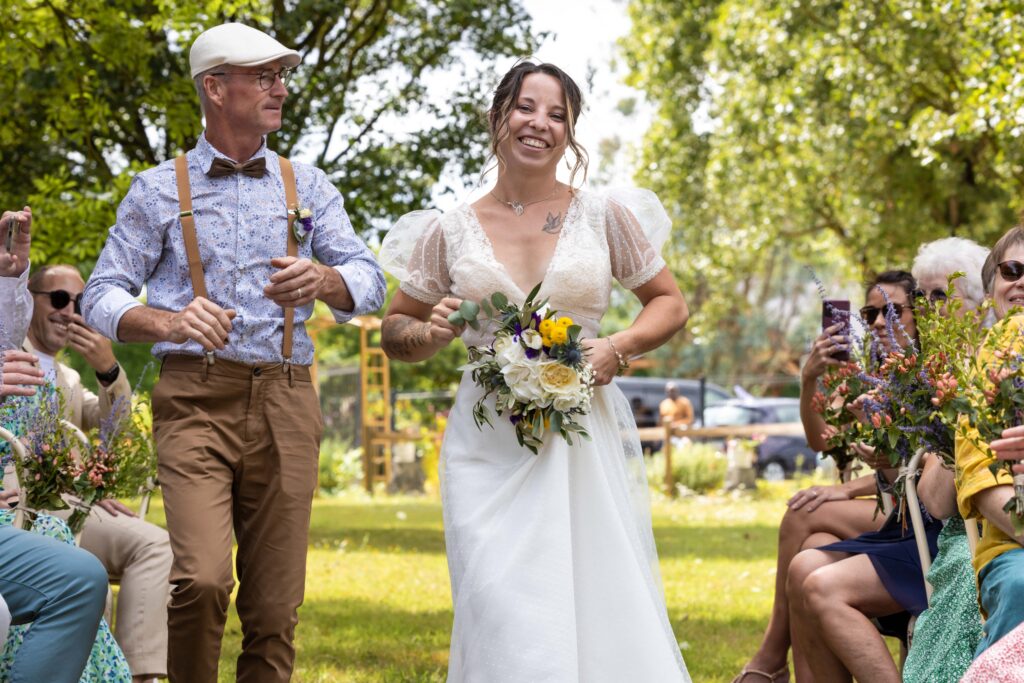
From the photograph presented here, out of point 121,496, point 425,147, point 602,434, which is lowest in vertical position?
point 121,496

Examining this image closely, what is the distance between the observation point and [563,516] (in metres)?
3.96

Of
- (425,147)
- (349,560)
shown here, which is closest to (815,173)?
(425,147)

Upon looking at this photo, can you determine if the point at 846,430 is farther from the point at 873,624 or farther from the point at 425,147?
the point at 425,147

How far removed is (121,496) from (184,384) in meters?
0.97

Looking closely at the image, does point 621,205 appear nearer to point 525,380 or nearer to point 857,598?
point 525,380

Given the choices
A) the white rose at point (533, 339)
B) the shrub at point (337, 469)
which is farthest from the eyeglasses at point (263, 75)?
the shrub at point (337, 469)

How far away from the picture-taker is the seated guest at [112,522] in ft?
17.7

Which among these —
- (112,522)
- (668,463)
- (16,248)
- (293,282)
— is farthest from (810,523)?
(668,463)

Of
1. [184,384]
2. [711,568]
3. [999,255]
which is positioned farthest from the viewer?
[711,568]

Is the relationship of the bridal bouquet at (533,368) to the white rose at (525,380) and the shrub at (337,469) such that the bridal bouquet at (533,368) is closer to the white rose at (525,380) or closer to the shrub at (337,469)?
the white rose at (525,380)

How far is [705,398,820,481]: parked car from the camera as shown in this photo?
25.2 meters

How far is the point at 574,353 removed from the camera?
385cm

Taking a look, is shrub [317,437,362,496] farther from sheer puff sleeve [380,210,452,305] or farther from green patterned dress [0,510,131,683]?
sheer puff sleeve [380,210,452,305]

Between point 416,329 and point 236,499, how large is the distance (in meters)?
0.88
